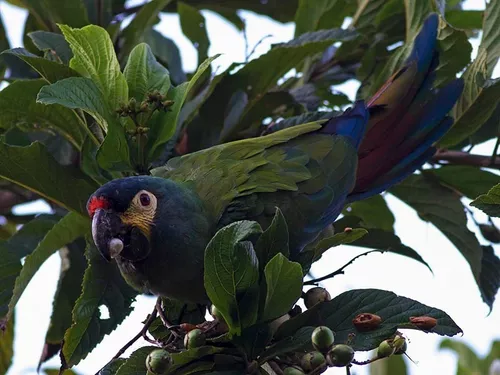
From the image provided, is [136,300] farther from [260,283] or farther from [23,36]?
[23,36]

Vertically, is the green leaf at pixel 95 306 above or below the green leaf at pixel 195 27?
below

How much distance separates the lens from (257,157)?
190cm

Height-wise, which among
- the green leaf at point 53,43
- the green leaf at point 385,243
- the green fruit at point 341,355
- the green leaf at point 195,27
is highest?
the green leaf at point 53,43

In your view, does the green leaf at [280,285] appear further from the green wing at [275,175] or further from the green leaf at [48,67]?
the green leaf at [48,67]

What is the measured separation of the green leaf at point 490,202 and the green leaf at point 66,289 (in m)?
1.15

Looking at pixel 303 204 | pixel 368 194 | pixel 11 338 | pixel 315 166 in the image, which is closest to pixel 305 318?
pixel 303 204

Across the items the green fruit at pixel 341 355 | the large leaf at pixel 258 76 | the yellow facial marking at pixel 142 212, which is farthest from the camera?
the large leaf at pixel 258 76

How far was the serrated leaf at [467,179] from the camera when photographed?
2113 mm

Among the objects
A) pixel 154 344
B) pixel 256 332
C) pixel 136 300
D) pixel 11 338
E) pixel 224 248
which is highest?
pixel 224 248

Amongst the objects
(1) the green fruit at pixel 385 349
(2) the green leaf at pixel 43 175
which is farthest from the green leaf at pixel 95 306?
(1) the green fruit at pixel 385 349

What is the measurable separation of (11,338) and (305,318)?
53.0 inches

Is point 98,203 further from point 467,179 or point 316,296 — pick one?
point 467,179

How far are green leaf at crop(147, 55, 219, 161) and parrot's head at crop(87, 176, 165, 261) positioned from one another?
107 millimetres

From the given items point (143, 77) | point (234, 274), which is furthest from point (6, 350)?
point (234, 274)
